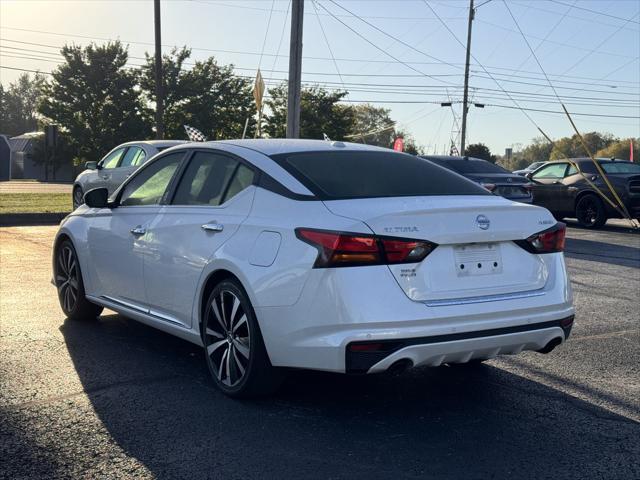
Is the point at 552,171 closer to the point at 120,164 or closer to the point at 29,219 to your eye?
the point at 120,164

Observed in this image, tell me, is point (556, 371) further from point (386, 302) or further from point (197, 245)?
point (197, 245)

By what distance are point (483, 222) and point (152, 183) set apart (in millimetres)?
2699

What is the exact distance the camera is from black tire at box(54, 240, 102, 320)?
6.67 meters

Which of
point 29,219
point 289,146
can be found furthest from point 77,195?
point 289,146

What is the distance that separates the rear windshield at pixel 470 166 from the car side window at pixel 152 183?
10.4 m

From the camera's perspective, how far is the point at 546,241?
4629mm

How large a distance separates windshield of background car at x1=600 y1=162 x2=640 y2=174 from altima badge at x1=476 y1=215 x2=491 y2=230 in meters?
15.4

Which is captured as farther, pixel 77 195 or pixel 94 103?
pixel 94 103

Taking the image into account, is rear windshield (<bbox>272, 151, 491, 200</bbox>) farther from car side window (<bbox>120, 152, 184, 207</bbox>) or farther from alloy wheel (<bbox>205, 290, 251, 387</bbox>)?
car side window (<bbox>120, 152, 184, 207</bbox>)

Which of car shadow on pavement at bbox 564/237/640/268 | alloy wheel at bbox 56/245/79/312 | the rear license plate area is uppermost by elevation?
the rear license plate area

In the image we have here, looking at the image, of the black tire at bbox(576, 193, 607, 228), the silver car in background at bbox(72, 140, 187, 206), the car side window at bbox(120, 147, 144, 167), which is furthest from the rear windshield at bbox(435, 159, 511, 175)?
the car side window at bbox(120, 147, 144, 167)

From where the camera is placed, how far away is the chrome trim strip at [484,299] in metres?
4.11

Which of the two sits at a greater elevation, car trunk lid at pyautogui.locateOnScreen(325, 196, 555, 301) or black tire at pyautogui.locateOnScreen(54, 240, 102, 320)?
car trunk lid at pyautogui.locateOnScreen(325, 196, 555, 301)

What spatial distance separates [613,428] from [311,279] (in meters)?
1.81
